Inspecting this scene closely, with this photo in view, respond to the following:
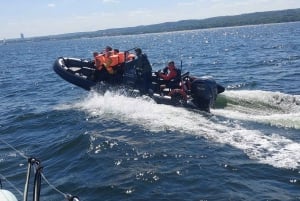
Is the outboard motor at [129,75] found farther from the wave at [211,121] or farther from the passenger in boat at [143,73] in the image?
the wave at [211,121]

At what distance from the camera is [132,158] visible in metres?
8.84

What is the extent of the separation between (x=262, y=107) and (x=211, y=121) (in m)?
2.60

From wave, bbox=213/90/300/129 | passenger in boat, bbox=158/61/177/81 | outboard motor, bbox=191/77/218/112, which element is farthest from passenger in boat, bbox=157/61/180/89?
wave, bbox=213/90/300/129

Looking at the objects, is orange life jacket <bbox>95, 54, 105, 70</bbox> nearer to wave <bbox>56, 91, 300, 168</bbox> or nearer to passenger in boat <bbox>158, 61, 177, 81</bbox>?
wave <bbox>56, 91, 300, 168</bbox>

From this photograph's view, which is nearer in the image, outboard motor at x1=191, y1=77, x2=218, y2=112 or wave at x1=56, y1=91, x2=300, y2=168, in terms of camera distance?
wave at x1=56, y1=91, x2=300, y2=168

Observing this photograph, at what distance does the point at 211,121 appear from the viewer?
11.3 m

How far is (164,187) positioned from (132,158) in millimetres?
1688

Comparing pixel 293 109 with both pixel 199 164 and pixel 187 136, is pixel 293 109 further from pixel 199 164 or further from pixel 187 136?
pixel 199 164

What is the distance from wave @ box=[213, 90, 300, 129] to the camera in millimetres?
11222

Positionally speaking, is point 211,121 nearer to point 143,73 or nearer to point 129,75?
point 143,73

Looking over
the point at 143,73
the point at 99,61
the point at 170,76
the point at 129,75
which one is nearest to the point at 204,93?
the point at 170,76

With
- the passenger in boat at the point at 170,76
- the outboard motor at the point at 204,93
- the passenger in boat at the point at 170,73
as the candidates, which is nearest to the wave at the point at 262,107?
the outboard motor at the point at 204,93

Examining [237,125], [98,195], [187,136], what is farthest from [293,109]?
[98,195]

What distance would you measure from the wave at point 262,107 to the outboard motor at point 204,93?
0.38 m
